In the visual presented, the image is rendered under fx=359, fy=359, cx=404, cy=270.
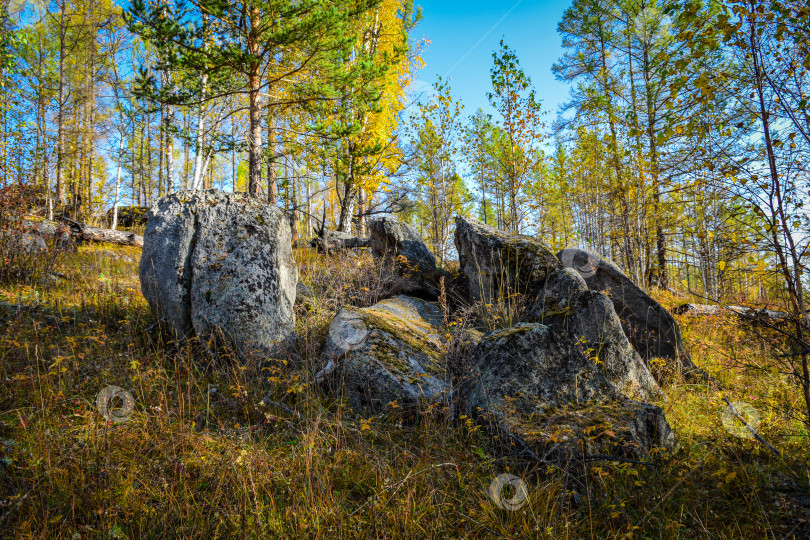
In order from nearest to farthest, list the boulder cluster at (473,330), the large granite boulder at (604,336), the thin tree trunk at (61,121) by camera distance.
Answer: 1. the boulder cluster at (473,330)
2. the large granite boulder at (604,336)
3. the thin tree trunk at (61,121)

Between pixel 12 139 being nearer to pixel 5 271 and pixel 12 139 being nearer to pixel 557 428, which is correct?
pixel 5 271

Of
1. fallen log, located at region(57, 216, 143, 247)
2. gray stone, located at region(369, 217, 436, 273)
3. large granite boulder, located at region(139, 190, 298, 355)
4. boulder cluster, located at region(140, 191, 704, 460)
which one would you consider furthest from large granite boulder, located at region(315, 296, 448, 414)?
fallen log, located at region(57, 216, 143, 247)

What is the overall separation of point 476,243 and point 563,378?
2790 mm

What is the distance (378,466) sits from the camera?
2.16 metres

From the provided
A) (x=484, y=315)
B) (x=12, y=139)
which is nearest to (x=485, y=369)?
(x=484, y=315)

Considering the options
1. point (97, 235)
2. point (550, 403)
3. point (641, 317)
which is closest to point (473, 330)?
point (550, 403)

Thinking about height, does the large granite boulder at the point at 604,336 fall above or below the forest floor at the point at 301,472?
above

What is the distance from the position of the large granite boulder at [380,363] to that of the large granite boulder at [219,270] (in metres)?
0.77

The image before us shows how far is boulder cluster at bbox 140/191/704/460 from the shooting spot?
8.14 ft

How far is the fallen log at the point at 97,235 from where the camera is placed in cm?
808

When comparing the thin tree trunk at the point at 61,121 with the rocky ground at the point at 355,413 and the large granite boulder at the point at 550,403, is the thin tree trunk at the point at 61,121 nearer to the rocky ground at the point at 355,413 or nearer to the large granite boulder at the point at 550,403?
the rocky ground at the point at 355,413

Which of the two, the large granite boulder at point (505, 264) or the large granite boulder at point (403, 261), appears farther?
the large granite boulder at point (403, 261)

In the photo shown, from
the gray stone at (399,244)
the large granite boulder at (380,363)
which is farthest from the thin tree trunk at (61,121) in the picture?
the large granite boulder at (380,363)

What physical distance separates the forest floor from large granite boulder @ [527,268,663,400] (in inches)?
14.8
